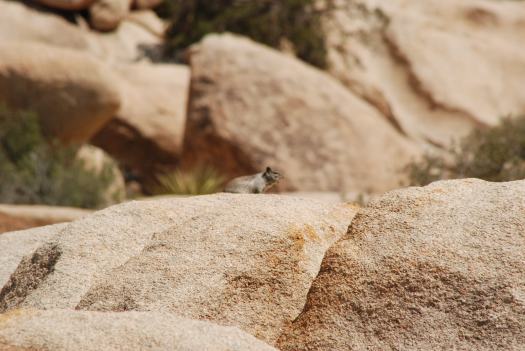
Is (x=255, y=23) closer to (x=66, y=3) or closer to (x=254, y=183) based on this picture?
(x=66, y=3)

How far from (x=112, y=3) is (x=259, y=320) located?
18636 mm

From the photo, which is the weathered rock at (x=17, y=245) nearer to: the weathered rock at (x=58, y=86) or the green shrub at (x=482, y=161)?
the weathered rock at (x=58, y=86)

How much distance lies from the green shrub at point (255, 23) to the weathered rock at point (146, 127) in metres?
3.24

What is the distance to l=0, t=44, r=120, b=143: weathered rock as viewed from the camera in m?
15.3

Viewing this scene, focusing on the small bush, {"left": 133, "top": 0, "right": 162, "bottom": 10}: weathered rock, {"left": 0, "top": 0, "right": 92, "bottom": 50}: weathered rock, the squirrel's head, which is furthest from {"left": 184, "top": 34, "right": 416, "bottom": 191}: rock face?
the squirrel's head

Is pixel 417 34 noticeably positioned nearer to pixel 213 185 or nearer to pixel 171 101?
pixel 171 101

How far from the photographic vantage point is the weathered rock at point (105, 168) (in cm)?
1550

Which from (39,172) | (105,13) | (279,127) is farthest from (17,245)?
(105,13)

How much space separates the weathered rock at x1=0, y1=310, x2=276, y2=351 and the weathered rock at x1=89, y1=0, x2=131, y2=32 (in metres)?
18.8

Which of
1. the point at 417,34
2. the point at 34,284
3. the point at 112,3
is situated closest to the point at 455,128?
the point at 417,34

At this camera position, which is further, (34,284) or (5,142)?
(5,142)

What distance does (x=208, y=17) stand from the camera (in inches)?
907

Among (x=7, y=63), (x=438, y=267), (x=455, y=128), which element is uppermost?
(x=438, y=267)

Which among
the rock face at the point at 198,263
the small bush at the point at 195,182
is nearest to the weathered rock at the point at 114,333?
the rock face at the point at 198,263
